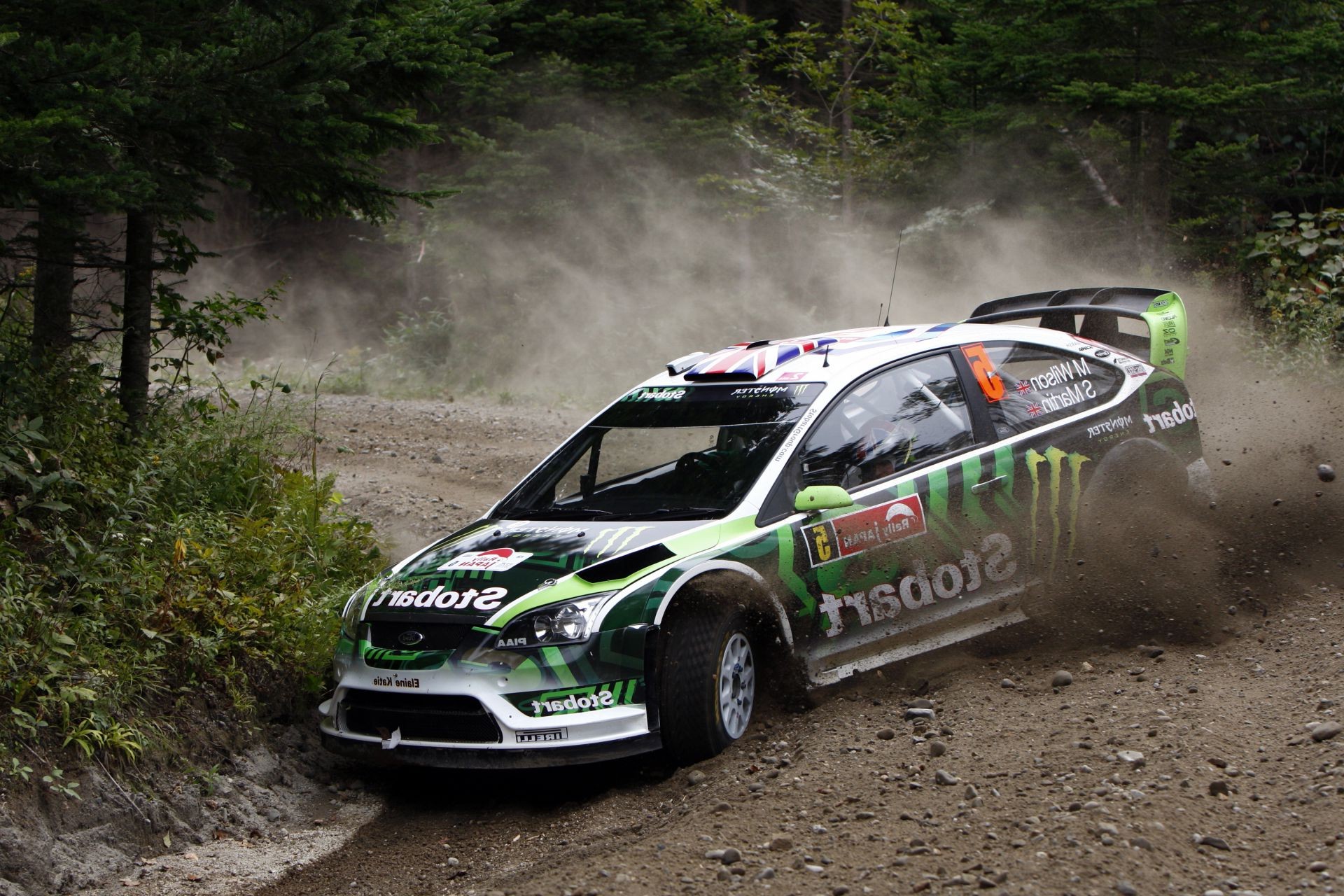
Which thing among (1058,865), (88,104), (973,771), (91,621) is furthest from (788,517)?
(88,104)

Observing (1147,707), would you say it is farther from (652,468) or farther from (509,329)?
(509,329)

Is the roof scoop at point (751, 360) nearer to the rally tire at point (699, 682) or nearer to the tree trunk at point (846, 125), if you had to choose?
the rally tire at point (699, 682)

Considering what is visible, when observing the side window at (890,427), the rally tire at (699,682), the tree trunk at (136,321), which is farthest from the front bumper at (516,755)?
the tree trunk at (136,321)

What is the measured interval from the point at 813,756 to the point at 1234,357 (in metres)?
9.50

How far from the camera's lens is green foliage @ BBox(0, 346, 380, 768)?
5070 mm

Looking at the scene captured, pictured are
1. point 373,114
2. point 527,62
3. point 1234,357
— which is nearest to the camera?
point 373,114

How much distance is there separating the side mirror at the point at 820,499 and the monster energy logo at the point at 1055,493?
1325mm

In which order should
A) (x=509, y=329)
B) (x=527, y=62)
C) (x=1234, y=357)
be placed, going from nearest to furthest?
(x=1234, y=357) → (x=527, y=62) → (x=509, y=329)

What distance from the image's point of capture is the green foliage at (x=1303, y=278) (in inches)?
483

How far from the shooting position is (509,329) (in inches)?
875

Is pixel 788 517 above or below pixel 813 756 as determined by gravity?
above

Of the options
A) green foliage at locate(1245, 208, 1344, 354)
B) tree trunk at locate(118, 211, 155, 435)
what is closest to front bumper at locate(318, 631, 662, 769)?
tree trunk at locate(118, 211, 155, 435)

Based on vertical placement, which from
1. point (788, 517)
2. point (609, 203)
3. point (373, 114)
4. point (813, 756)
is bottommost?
point (813, 756)

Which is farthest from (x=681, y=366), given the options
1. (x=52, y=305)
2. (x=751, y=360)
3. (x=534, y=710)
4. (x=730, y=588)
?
(x=52, y=305)
